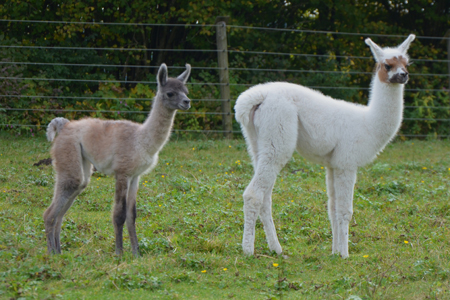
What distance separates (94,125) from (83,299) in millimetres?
2097

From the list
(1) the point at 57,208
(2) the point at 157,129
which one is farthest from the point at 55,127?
(2) the point at 157,129

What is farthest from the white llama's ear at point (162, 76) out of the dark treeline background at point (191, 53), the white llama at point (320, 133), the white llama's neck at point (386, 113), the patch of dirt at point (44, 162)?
the dark treeline background at point (191, 53)

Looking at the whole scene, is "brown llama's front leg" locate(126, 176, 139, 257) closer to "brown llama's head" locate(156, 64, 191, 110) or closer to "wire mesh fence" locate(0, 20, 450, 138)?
"brown llama's head" locate(156, 64, 191, 110)

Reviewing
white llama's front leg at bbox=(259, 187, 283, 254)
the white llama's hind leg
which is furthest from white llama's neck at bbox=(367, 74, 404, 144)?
white llama's front leg at bbox=(259, 187, 283, 254)

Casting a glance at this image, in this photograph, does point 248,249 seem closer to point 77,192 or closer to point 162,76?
point 77,192

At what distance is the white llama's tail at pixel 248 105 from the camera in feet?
17.4

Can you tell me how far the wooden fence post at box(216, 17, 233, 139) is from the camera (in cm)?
1187

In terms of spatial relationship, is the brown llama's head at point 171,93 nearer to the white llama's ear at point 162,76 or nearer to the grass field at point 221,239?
the white llama's ear at point 162,76

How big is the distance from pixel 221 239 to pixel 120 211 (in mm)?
1147

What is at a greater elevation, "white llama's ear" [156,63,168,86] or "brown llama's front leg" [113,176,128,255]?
"white llama's ear" [156,63,168,86]

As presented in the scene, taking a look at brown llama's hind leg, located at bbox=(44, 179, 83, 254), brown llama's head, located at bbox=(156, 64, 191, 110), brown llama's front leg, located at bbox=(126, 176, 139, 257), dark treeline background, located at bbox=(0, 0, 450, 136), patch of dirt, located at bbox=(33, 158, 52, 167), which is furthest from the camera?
dark treeline background, located at bbox=(0, 0, 450, 136)

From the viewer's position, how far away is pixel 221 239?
550cm

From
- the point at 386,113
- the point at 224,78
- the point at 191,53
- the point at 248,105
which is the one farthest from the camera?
the point at 191,53

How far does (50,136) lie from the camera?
5.24 m
